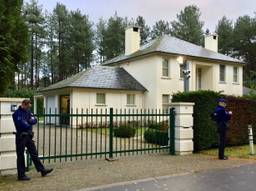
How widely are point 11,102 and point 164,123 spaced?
6861 mm

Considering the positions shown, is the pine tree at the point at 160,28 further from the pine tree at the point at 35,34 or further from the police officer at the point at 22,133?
the police officer at the point at 22,133

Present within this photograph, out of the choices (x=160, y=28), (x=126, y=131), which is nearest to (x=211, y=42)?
(x=126, y=131)

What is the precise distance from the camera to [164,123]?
1436 centimetres

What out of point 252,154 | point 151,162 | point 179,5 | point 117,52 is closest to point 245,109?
point 252,154

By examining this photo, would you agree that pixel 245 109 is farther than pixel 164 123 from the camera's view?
Yes

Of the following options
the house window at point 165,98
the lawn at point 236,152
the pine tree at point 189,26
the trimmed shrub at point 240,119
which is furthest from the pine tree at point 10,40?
the pine tree at point 189,26

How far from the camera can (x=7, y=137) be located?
886 cm

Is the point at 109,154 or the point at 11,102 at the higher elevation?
the point at 11,102

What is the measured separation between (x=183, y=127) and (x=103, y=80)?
16.9m

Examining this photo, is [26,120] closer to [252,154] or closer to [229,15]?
[252,154]

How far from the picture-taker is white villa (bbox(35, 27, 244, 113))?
28.0 metres

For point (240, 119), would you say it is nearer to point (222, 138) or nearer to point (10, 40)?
point (222, 138)

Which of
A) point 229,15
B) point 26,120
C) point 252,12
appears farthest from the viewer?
point 229,15

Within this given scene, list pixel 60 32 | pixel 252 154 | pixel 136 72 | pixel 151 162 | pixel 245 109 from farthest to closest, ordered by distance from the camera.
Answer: pixel 60 32 < pixel 136 72 < pixel 245 109 < pixel 252 154 < pixel 151 162
